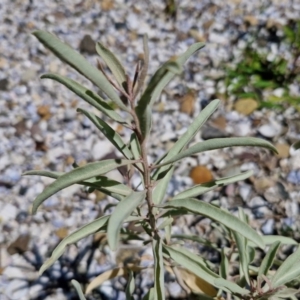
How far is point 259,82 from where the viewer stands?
6.47 feet

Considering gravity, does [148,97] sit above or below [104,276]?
above

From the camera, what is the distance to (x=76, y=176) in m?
0.75

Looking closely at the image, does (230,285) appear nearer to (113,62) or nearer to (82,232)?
(82,232)

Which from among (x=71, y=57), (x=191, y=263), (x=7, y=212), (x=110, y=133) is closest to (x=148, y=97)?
(x=71, y=57)

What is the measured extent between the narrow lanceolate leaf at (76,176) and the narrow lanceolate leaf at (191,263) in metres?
0.28

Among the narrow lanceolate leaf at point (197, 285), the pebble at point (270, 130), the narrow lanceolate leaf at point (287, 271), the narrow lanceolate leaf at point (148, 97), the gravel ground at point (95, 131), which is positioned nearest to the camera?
the narrow lanceolate leaf at point (148, 97)

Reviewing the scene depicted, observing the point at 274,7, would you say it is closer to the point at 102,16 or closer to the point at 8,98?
the point at 102,16

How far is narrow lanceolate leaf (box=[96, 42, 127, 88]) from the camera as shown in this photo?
0.74 m

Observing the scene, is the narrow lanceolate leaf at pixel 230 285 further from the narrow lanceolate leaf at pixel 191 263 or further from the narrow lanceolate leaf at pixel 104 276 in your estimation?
the narrow lanceolate leaf at pixel 104 276

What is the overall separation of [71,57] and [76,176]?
0.64ft

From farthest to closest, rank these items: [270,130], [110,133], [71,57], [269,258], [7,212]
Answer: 1. [270,130]
2. [7,212]
3. [269,258]
4. [110,133]
5. [71,57]

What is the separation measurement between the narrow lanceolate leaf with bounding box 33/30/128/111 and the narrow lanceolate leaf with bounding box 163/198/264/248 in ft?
0.79

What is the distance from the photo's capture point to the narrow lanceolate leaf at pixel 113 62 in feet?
2.44

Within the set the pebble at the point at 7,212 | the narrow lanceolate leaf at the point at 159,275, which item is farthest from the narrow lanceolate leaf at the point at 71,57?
the pebble at the point at 7,212
